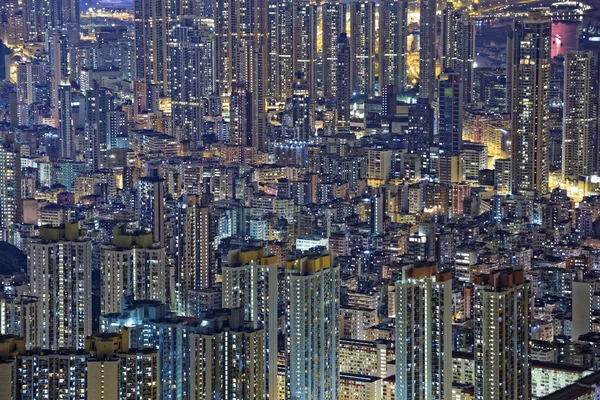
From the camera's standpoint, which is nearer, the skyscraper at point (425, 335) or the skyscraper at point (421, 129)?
the skyscraper at point (425, 335)

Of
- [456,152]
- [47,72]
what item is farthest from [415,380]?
[47,72]

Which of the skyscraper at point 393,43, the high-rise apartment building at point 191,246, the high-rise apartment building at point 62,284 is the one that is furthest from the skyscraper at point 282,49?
the high-rise apartment building at point 62,284

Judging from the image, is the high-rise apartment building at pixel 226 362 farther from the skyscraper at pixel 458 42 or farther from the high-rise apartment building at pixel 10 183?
the skyscraper at pixel 458 42

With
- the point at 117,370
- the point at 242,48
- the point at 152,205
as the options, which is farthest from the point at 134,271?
the point at 242,48

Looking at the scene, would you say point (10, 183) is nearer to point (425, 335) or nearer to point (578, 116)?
point (578, 116)

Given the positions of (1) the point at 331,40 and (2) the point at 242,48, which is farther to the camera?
(1) the point at 331,40

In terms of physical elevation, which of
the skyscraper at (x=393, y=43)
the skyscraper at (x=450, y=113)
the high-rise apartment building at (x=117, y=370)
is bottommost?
the high-rise apartment building at (x=117, y=370)
